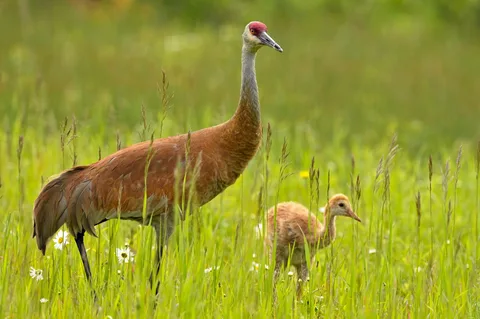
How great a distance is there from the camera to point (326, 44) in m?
17.0

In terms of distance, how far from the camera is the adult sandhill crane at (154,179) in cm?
551

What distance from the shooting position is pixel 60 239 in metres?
5.73

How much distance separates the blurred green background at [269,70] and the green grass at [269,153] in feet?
0.15

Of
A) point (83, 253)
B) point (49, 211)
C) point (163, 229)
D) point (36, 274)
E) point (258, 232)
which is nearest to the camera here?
point (36, 274)

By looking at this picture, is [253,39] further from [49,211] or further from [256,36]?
[49,211]

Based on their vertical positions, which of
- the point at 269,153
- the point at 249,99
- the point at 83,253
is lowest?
the point at 83,253

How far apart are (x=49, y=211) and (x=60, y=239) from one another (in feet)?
0.89

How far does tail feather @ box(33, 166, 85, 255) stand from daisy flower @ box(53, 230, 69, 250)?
8cm

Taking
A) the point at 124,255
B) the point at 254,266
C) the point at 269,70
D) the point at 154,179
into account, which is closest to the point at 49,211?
the point at 124,255

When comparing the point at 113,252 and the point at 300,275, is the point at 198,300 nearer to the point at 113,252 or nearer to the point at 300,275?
the point at 113,252

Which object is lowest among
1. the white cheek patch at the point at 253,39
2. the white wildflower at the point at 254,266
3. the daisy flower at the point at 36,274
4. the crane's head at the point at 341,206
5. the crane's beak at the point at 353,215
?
the daisy flower at the point at 36,274

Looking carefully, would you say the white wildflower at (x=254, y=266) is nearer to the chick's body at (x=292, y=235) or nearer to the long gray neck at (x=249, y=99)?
the chick's body at (x=292, y=235)

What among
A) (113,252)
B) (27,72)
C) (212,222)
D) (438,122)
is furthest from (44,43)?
(113,252)

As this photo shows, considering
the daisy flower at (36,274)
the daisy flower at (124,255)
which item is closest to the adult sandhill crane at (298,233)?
the daisy flower at (124,255)
